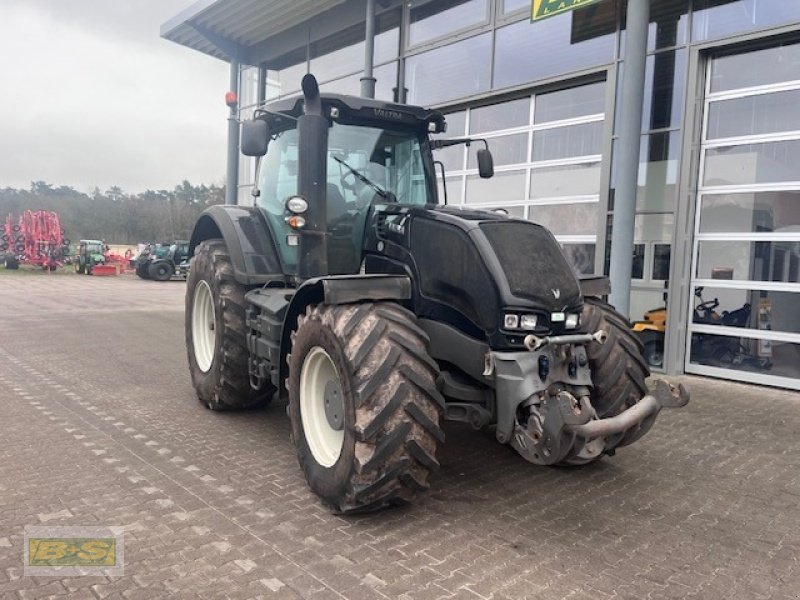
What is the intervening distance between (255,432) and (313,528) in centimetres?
192

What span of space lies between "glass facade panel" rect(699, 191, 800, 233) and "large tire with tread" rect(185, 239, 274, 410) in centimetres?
610

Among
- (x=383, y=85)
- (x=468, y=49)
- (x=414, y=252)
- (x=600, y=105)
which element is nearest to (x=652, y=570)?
(x=414, y=252)

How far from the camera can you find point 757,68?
25.4ft

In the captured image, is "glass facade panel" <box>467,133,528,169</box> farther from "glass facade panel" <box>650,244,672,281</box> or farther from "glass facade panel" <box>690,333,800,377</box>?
"glass facade panel" <box>690,333,800,377</box>

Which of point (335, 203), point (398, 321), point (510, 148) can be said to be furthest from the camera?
point (510, 148)

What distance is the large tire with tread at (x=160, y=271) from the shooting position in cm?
2758

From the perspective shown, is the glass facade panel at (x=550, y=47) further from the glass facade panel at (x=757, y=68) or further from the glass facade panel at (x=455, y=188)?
the glass facade panel at (x=455, y=188)

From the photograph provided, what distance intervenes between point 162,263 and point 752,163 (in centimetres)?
2496

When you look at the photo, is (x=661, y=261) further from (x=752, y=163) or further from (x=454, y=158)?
(x=454, y=158)

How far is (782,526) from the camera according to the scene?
3.67 m

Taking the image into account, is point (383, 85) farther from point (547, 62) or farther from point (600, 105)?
point (600, 105)

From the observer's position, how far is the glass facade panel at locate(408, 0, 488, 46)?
10516 mm

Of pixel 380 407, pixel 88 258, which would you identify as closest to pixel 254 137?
pixel 380 407

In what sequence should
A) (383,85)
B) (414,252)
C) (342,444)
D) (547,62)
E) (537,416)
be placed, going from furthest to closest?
1. (383,85)
2. (547,62)
3. (414,252)
4. (342,444)
5. (537,416)
